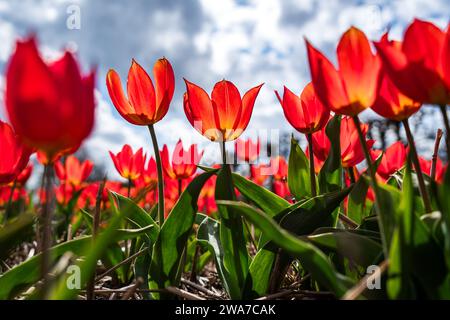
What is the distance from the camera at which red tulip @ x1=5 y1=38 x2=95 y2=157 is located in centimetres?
62

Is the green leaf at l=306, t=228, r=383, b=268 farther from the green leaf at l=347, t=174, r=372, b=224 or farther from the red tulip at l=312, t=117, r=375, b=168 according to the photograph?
the red tulip at l=312, t=117, r=375, b=168

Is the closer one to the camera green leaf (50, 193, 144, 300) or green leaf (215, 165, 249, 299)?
green leaf (50, 193, 144, 300)

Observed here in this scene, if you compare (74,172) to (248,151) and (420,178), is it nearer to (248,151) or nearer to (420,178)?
(248,151)

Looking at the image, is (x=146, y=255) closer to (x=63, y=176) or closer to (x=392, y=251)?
(x=392, y=251)

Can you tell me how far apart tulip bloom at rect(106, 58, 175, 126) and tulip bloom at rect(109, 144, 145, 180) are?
0.92 m

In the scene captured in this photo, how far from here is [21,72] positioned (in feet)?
2.05

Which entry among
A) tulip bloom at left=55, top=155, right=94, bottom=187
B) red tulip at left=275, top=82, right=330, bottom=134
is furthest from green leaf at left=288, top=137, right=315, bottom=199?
tulip bloom at left=55, top=155, right=94, bottom=187

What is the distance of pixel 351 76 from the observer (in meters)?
0.88

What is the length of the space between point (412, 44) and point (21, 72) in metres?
0.66

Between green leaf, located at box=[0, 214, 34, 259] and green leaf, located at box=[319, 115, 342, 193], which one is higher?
green leaf, located at box=[319, 115, 342, 193]

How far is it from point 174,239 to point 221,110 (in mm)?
413

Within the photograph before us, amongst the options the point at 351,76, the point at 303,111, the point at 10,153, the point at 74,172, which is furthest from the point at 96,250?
the point at 74,172

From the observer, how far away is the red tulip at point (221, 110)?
1285mm

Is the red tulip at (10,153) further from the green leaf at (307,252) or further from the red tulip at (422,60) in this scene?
the red tulip at (422,60)
